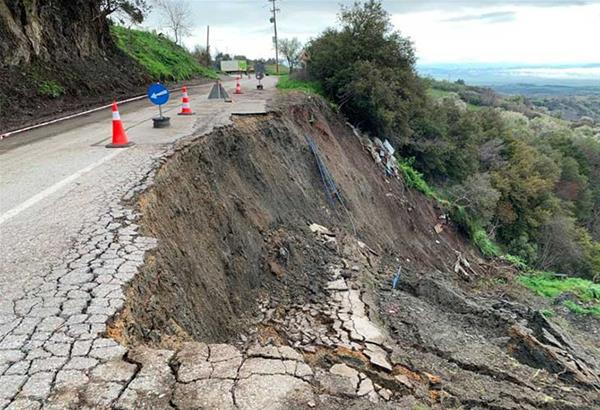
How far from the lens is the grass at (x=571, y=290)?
458 inches

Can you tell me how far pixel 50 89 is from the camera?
11664 millimetres

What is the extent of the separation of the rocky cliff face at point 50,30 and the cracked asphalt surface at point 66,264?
16.9 ft

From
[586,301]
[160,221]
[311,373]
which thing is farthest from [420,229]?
[311,373]

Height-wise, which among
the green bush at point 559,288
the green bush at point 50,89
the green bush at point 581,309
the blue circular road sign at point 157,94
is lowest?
the green bush at point 559,288

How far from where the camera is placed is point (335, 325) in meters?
5.38

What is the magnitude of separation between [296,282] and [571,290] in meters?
10.9

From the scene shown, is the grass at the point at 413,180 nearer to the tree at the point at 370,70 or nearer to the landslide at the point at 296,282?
the tree at the point at 370,70


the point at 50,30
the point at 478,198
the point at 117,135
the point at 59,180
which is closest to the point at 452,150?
the point at 478,198

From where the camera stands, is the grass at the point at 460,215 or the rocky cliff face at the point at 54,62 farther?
the grass at the point at 460,215

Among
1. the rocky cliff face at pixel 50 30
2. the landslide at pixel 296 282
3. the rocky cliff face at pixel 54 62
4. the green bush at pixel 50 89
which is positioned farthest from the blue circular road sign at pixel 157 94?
the rocky cliff face at pixel 50 30

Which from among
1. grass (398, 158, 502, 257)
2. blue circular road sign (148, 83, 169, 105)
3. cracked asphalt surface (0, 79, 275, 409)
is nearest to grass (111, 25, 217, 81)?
grass (398, 158, 502, 257)

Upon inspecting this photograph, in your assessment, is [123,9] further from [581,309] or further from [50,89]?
[581,309]

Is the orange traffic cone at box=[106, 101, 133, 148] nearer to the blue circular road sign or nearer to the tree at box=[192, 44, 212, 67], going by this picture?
the blue circular road sign

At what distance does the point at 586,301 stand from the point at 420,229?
500 centimetres
